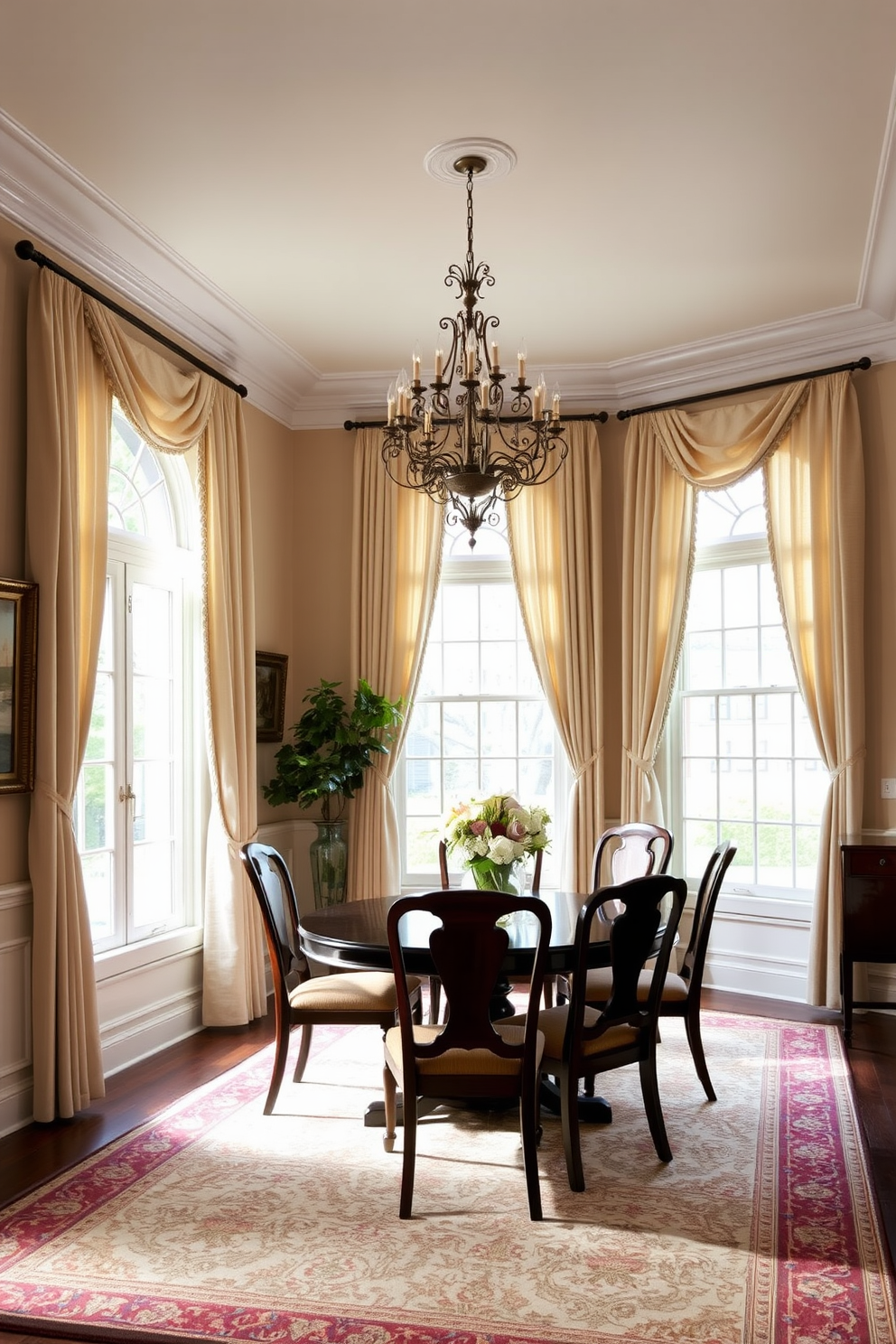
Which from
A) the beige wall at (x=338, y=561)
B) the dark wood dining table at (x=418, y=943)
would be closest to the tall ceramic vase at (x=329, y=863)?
the beige wall at (x=338, y=561)

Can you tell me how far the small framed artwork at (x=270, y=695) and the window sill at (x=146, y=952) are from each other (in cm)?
123

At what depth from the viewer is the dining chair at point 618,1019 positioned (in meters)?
3.47

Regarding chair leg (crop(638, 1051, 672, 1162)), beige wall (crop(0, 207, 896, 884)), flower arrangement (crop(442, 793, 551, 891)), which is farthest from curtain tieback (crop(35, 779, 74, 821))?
chair leg (crop(638, 1051, 672, 1162))

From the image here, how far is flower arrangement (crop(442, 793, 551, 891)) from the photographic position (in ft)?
13.6

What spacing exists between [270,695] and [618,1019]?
3.43 m

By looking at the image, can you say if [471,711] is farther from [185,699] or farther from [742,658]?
[185,699]

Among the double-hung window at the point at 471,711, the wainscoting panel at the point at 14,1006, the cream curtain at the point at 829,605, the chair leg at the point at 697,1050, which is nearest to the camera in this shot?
the wainscoting panel at the point at 14,1006

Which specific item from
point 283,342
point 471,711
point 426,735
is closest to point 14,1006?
point 426,735

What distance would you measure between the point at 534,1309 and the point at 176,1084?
7.50 ft

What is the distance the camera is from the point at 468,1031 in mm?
3328

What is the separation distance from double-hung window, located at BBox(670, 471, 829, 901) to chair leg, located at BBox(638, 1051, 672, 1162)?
261 centimetres

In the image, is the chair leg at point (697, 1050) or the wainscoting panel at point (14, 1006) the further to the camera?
the chair leg at point (697, 1050)

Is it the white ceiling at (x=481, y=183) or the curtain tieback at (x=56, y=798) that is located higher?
the white ceiling at (x=481, y=183)

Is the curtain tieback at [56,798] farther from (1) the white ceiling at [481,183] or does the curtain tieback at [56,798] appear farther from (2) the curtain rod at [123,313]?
(1) the white ceiling at [481,183]
